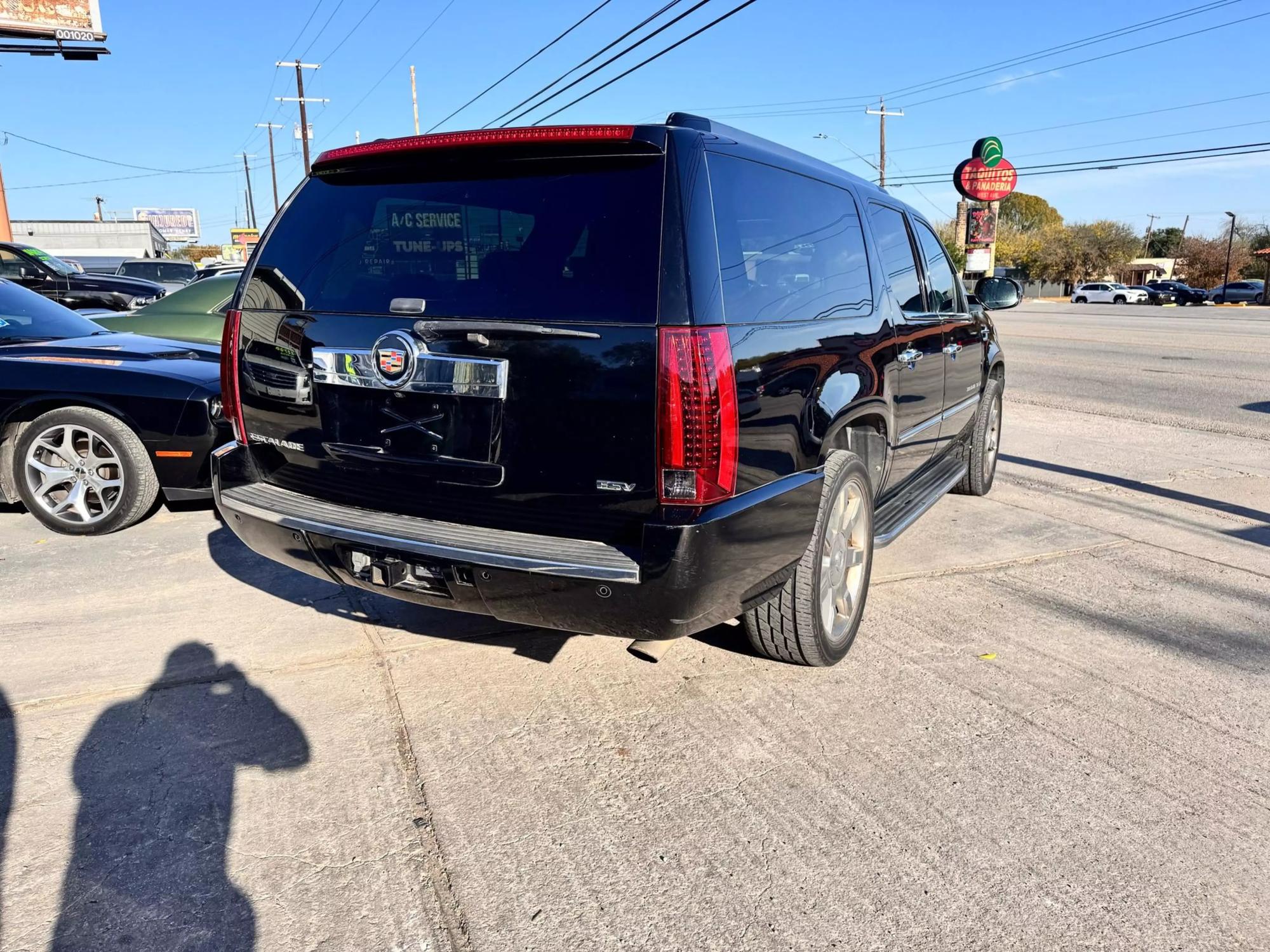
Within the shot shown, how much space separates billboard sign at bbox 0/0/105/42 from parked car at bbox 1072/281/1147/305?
51776 millimetres

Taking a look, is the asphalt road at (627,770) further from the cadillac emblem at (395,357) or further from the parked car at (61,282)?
the parked car at (61,282)

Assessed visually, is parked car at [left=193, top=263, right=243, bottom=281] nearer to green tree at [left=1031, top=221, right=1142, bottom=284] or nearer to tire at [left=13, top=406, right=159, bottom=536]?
tire at [left=13, top=406, right=159, bottom=536]

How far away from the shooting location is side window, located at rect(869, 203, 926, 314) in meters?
4.27

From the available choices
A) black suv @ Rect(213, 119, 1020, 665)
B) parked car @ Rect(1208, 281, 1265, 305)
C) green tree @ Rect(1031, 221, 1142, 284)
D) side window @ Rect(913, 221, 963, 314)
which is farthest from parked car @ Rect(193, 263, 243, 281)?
green tree @ Rect(1031, 221, 1142, 284)

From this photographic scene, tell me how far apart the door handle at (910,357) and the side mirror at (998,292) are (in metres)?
2.23

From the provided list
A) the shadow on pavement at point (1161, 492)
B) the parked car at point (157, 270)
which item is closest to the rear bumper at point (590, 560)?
the shadow on pavement at point (1161, 492)

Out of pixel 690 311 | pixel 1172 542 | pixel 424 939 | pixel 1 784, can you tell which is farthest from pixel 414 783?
pixel 1172 542

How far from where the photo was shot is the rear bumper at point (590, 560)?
2.66m

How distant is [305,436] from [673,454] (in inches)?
54.7

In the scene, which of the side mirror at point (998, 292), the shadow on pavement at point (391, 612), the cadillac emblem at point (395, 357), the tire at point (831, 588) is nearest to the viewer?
the cadillac emblem at point (395, 357)

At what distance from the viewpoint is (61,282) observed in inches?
572

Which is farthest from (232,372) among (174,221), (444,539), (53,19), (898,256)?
(174,221)

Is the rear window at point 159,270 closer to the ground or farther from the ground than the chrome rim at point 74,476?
farther from the ground

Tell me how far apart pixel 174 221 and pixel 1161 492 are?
126262 millimetres
